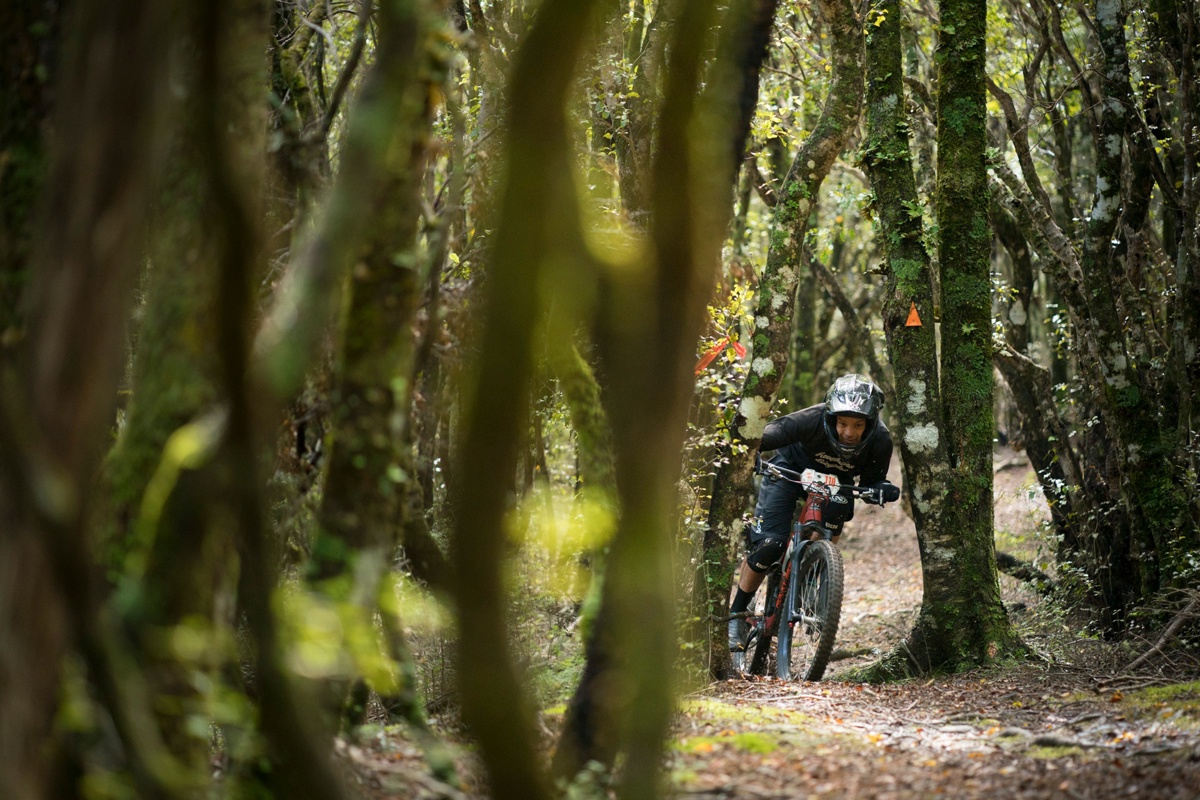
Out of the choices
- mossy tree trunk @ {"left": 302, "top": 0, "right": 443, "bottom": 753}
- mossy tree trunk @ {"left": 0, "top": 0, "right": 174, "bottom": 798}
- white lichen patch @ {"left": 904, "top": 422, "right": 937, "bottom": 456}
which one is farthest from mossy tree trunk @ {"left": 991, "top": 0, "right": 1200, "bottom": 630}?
mossy tree trunk @ {"left": 0, "top": 0, "right": 174, "bottom": 798}

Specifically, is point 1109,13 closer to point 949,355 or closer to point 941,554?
point 949,355

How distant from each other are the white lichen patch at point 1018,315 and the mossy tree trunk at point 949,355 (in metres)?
6.67

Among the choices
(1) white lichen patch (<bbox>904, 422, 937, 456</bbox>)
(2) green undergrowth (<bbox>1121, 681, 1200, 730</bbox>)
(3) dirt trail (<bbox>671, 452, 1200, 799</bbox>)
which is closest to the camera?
(3) dirt trail (<bbox>671, 452, 1200, 799</bbox>)

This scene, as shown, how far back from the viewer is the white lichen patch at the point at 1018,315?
588 inches

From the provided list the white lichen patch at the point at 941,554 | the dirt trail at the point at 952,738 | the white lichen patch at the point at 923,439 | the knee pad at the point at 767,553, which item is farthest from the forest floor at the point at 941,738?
the white lichen patch at the point at 923,439

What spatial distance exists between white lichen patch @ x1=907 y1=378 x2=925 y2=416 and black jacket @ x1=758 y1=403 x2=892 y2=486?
0.38 metres

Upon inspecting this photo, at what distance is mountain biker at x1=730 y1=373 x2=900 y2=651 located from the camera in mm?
8844

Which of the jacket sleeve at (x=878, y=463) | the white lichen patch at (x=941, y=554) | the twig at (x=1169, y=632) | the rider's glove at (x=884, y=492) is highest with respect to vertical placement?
the jacket sleeve at (x=878, y=463)

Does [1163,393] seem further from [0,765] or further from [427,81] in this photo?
[0,765]

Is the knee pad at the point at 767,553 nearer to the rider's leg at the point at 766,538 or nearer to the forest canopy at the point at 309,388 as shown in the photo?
the rider's leg at the point at 766,538

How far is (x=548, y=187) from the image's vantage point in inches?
132

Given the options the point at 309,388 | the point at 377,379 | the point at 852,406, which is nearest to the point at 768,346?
the point at 852,406

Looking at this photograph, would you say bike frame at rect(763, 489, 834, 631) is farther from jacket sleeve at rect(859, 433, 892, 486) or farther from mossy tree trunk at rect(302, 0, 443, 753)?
mossy tree trunk at rect(302, 0, 443, 753)

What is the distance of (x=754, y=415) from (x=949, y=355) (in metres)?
1.55
